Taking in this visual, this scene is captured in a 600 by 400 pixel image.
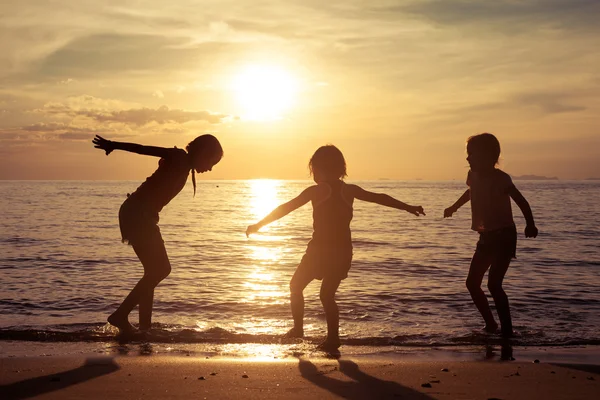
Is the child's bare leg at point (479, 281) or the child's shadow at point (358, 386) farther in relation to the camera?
the child's bare leg at point (479, 281)

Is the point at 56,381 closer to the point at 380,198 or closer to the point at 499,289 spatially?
the point at 380,198

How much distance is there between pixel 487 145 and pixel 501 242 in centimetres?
108

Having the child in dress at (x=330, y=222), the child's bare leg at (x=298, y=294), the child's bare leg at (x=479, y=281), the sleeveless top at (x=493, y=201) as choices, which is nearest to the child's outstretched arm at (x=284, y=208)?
the child in dress at (x=330, y=222)

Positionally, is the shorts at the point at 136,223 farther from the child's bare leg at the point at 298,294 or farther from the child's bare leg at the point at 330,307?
the child's bare leg at the point at 330,307

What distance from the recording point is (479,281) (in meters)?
7.14

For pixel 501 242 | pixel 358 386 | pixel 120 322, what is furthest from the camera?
pixel 501 242

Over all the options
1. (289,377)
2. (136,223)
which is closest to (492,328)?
(289,377)

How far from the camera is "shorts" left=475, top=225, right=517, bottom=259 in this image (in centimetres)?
686

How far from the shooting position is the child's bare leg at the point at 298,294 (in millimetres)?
6527

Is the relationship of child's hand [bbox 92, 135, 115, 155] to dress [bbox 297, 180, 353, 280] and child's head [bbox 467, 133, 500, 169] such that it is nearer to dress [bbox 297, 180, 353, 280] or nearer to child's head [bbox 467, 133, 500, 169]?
dress [bbox 297, 180, 353, 280]

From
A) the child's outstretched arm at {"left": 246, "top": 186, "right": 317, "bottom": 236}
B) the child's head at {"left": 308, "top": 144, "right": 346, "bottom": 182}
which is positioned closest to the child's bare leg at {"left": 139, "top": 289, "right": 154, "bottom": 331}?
the child's outstretched arm at {"left": 246, "top": 186, "right": 317, "bottom": 236}

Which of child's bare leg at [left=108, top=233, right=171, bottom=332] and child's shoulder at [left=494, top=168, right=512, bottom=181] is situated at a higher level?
child's shoulder at [left=494, top=168, right=512, bottom=181]

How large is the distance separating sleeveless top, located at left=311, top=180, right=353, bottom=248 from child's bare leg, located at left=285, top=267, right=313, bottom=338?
0.41m

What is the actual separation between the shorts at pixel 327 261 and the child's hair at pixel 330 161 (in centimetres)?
75
